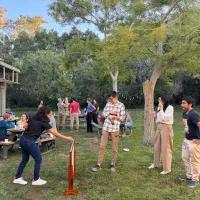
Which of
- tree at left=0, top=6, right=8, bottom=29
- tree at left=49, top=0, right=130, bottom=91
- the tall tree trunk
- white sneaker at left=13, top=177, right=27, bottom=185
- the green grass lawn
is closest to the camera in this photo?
the green grass lawn

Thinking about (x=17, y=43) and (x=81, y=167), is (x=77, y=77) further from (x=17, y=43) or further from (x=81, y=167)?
(x=81, y=167)

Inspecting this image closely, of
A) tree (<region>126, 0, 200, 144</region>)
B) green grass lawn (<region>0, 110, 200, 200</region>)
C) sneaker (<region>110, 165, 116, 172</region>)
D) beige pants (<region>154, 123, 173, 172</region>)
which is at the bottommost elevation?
green grass lawn (<region>0, 110, 200, 200</region>)

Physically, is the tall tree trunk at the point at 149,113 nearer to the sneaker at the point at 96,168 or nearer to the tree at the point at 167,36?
the tree at the point at 167,36

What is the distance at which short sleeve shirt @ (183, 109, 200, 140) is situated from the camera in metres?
4.36

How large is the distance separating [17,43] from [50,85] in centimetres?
1008

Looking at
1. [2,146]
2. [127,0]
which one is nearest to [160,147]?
[2,146]

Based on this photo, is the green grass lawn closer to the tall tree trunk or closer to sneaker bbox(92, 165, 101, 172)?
sneaker bbox(92, 165, 101, 172)

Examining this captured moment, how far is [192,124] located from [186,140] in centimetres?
37

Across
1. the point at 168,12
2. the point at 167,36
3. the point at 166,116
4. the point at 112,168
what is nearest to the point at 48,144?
the point at 112,168

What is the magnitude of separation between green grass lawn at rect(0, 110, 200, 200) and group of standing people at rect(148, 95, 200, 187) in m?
0.23

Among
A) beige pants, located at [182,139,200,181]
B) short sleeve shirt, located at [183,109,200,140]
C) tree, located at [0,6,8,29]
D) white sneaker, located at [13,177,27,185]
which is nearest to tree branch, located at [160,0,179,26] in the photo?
short sleeve shirt, located at [183,109,200,140]

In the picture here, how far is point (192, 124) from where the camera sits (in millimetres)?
4445

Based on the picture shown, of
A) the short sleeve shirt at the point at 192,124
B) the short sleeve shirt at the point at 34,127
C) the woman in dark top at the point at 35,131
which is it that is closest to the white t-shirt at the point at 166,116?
the short sleeve shirt at the point at 192,124

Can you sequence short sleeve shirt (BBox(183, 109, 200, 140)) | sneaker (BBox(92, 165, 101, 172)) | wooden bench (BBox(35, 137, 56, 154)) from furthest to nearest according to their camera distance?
wooden bench (BBox(35, 137, 56, 154)), sneaker (BBox(92, 165, 101, 172)), short sleeve shirt (BBox(183, 109, 200, 140))
